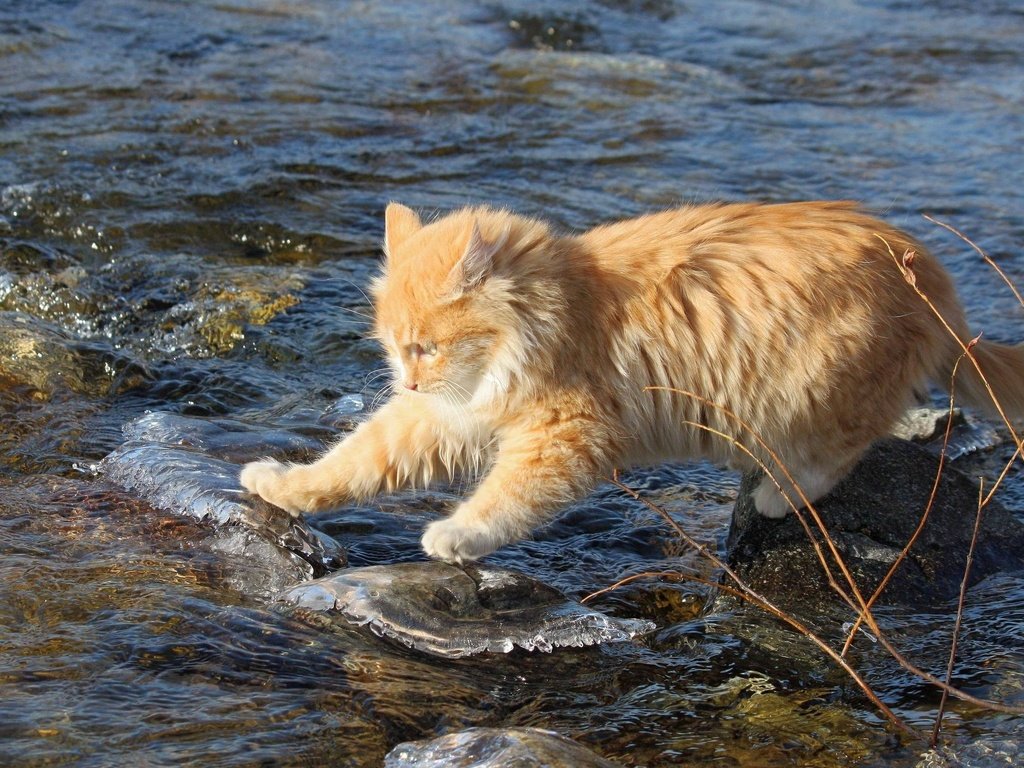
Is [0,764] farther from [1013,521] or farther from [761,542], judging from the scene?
[1013,521]

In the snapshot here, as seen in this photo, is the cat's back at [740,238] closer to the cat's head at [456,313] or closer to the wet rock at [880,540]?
the cat's head at [456,313]

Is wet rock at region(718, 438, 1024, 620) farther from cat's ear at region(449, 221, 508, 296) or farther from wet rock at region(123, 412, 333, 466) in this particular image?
wet rock at region(123, 412, 333, 466)

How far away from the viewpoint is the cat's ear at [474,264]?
387 cm

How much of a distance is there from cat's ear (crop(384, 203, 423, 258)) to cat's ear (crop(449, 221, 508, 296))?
1.52ft

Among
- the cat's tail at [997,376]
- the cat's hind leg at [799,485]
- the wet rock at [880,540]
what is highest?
the cat's tail at [997,376]

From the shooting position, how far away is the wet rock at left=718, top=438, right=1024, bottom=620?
4.52m

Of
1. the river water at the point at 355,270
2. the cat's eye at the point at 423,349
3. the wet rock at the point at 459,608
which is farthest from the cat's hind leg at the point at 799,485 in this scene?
the cat's eye at the point at 423,349

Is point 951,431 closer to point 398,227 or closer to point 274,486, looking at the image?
point 398,227

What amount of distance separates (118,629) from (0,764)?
658 millimetres

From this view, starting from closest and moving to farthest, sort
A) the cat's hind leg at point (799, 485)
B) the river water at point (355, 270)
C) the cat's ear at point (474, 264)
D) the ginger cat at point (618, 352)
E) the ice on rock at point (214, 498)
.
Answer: the river water at point (355, 270)
the cat's ear at point (474, 264)
the ginger cat at point (618, 352)
the ice on rock at point (214, 498)
the cat's hind leg at point (799, 485)

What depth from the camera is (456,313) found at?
4000 millimetres

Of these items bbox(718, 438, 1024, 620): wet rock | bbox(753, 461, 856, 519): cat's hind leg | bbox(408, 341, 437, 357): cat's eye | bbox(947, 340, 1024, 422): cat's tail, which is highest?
bbox(408, 341, 437, 357): cat's eye

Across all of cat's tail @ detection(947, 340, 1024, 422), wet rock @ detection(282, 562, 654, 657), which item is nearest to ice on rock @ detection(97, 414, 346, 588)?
wet rock @ detection(282, 562, 654, 657)

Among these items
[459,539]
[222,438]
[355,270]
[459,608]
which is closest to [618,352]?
[459,539]
